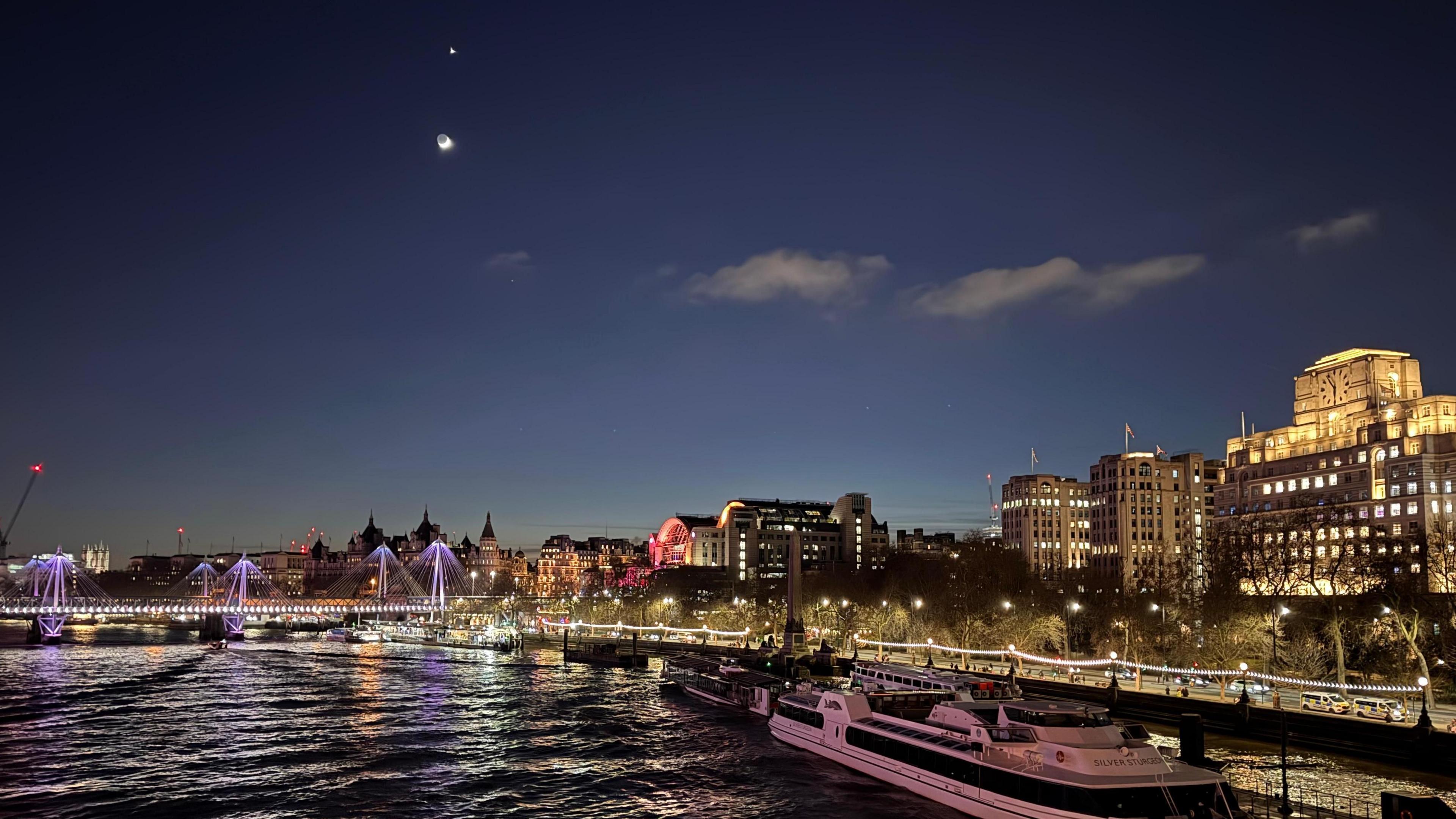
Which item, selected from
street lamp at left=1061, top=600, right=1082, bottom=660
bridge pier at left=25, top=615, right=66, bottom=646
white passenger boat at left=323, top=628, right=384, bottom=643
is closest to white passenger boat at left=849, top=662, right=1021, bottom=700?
street lamp at left=1061, top=600, right=1082, bottom=660

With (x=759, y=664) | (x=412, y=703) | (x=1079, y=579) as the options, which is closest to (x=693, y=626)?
(x=1079, y=579)

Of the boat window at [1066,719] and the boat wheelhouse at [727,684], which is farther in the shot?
the boat wheelhouse at [727,684]

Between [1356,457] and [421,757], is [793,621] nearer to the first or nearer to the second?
[421,757]

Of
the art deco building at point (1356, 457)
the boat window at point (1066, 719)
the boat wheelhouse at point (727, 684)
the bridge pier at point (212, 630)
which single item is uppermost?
the art deco building at point (1356, 457)

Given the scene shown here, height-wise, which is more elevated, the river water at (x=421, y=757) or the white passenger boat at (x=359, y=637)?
the river water at (x=421, y=757)

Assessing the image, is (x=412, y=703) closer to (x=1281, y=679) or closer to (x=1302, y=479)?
(x=1281, y=679)

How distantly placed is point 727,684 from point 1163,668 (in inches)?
1373

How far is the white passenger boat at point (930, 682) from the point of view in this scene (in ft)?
221

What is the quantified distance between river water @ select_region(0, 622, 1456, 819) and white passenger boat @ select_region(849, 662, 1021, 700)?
9.84m

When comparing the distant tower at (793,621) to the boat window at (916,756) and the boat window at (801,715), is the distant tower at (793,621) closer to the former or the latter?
the boat window at (801,715)

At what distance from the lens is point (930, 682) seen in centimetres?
6956

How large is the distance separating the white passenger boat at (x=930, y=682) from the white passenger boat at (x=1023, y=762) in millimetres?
9007

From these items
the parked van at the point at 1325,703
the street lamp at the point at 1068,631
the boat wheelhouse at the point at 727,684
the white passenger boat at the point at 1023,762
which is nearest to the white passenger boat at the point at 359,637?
the boat wheelhouse at the point at 727,684

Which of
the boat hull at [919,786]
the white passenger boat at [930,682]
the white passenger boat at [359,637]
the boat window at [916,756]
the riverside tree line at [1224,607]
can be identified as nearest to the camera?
the boat hull at [919,786]
